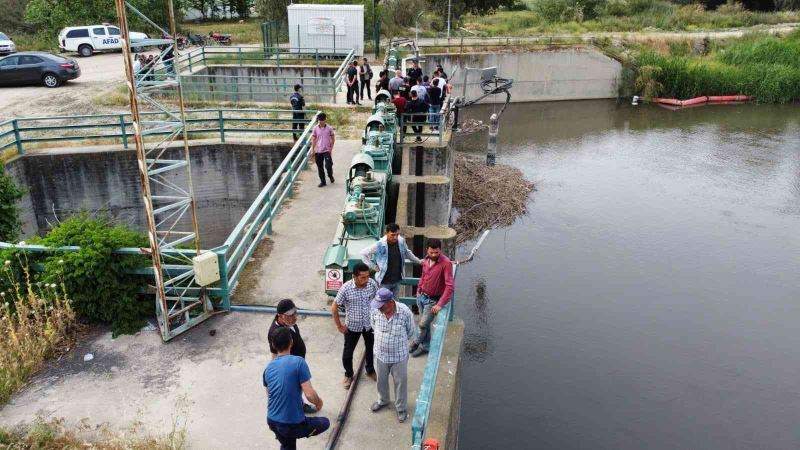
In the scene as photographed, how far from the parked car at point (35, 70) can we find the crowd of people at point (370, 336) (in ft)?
68.4

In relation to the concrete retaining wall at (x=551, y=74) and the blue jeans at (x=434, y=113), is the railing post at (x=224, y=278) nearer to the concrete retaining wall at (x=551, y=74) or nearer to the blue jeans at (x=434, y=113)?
the blue jeans at (x=434, y=113)

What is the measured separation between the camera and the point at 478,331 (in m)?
13.4

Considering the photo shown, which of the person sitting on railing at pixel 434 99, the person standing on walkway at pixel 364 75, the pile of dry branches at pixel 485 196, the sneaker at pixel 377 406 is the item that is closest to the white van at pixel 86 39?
the person standing on walkway at pixel 364 75

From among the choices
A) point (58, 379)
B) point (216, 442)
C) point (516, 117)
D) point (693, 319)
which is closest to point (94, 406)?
point (58, 379)

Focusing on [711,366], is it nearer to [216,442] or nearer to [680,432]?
[680,432]

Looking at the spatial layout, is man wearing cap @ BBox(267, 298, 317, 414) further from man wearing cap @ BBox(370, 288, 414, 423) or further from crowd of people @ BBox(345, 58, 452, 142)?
crowd of people @ BBox(345, 58, 452, 142)

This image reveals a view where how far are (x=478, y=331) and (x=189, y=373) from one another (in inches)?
298

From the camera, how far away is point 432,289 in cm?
695

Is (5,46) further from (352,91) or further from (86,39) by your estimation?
(352,91)

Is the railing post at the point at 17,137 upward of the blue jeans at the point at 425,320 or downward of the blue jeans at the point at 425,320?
upward

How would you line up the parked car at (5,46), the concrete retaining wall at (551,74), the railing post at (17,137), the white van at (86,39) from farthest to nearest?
the concrete retaining wall at (551,74) < the white van at (86,39) < the parked car at (5,46) < the railing post at (17,137)

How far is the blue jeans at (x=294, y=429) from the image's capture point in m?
5.18

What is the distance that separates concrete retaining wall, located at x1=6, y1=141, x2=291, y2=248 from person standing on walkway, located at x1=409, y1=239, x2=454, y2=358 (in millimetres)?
9448

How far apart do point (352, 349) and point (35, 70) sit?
2180 cm
